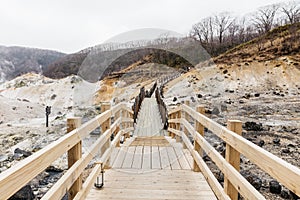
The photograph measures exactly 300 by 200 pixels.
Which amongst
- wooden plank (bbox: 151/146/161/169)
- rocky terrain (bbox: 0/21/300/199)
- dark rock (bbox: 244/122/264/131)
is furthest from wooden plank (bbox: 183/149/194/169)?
dark rock (bbox: 244/122/264/131)

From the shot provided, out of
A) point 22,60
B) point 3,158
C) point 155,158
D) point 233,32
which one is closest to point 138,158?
point 155,158

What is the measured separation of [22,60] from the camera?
3329 inches

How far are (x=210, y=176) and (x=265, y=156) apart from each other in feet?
4.83

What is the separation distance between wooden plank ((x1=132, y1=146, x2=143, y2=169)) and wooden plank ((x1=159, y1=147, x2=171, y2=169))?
1.11 feet

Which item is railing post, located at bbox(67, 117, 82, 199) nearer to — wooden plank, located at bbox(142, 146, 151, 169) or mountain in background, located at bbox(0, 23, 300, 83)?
wooden plank, located at bbox(142, 146, 151, 169)

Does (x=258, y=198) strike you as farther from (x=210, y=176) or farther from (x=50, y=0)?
(x=50, y=0)

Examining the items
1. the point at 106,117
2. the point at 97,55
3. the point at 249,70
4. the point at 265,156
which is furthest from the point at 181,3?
the point at 249,70

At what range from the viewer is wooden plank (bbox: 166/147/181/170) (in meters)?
4.13

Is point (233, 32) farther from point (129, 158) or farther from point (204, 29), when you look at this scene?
point (129, 158)

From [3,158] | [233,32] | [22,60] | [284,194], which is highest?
[233,32]

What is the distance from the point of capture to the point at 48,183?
16.7 feet

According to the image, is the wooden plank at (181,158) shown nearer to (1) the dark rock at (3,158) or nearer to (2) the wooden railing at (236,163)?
(2) the wooden railing at (236,163)

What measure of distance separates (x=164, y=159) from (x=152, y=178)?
3.44 feet

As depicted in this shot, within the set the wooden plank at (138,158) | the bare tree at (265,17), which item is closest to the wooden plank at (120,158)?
the wooden plank at (138,158)
